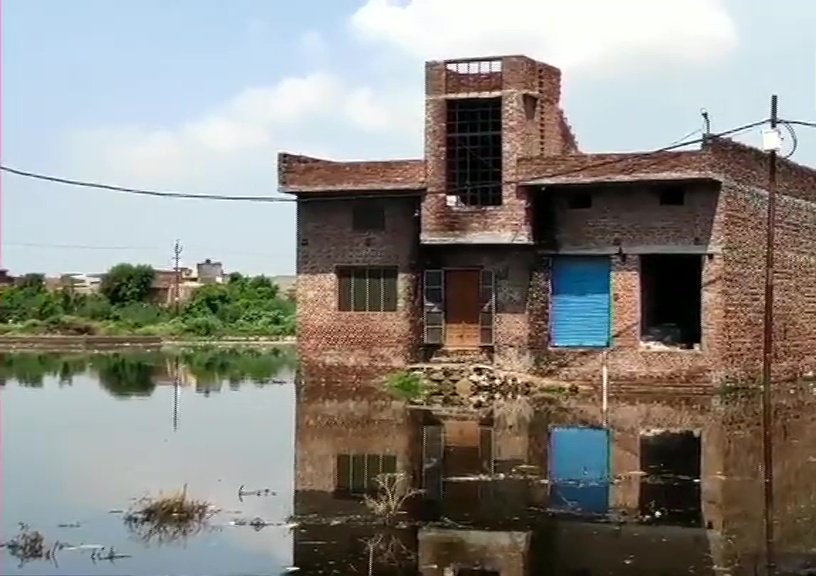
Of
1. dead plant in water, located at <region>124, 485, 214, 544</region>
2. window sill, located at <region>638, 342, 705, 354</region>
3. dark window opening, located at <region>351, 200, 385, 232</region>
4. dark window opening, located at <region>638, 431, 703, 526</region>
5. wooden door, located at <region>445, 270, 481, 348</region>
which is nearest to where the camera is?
dead plant in water, located at <region>124, 485, 214, 544</region>

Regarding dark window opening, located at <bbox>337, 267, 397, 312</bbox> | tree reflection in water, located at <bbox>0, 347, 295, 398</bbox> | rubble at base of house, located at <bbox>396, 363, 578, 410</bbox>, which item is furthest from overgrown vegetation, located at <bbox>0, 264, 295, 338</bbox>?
rubble at base of house, located at <bbox>396, 363, 578, 410</bbox>

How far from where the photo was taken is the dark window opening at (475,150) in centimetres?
2908

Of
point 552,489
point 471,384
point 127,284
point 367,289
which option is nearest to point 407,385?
point 471,384

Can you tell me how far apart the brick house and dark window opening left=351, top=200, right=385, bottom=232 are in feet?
0.11

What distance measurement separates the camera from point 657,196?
2830 cm

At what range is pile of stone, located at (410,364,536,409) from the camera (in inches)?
1051

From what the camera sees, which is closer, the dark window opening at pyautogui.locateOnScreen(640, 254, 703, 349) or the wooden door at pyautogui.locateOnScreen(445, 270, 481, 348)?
the dark window opening at pyautogui.locateOnScreen(640, 254, 703, 349)

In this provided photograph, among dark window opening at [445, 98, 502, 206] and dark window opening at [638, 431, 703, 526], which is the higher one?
dark window opening at [445, 98, 502, 206]

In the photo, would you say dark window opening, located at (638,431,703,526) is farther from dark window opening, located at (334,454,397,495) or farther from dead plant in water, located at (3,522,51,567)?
dead plant in water, located at (3,522,51,567)

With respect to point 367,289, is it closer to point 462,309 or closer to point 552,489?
point 462,309

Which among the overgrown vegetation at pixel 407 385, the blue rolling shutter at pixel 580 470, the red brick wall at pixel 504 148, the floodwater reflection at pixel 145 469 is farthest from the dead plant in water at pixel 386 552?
the red brick wall at pixel 504 148

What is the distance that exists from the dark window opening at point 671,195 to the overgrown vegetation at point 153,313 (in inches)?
1489

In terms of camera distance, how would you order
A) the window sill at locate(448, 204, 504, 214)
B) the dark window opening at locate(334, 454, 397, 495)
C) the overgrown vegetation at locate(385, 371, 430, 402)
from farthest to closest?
1. the window sill at locate(448, 204, 504, 214)
2. the overgrown vegetation at locate(385, 371, 430, 402)
3. the dark window opening at locate(334, 454, 397, 495)

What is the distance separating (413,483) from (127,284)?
2709 inches
